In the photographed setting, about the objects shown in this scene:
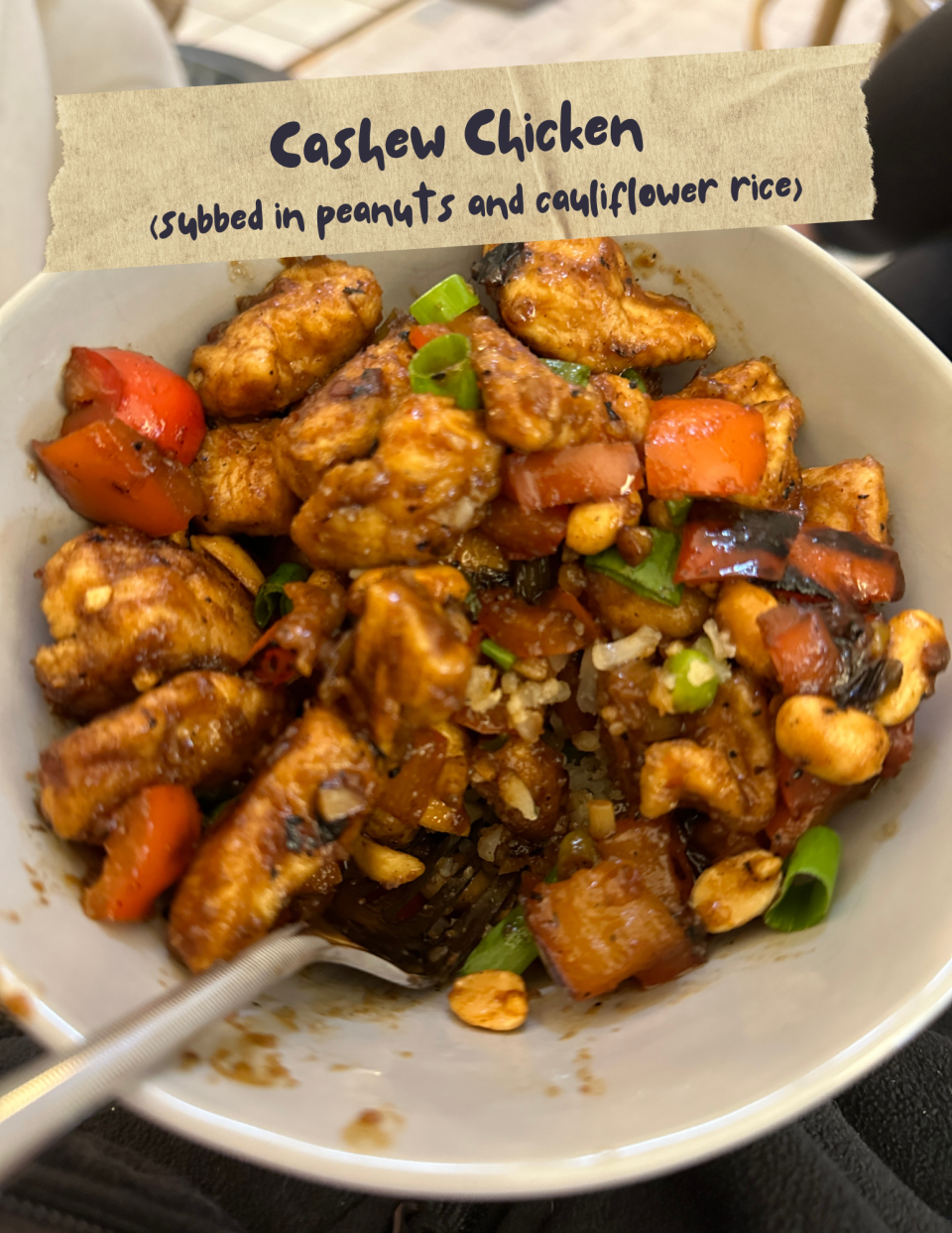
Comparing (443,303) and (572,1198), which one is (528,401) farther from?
(572,1198)

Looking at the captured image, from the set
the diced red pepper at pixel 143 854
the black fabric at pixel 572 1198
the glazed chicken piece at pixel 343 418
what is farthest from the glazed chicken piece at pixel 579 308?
the black fabric at pixel 572 1198

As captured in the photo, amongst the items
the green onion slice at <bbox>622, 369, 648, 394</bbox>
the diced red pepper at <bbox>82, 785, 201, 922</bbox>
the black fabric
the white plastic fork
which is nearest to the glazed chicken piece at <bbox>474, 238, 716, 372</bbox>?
the green onion slice at <bbox>622, 369, 648, 394</bbox>

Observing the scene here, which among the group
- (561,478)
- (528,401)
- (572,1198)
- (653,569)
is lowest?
(572,1198)

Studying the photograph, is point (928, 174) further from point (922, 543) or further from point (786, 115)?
point (922, 543)

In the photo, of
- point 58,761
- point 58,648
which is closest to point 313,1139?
point 58,761

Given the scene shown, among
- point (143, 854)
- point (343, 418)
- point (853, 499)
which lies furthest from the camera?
point (853, 499)

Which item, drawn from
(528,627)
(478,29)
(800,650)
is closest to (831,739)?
(800,650)
